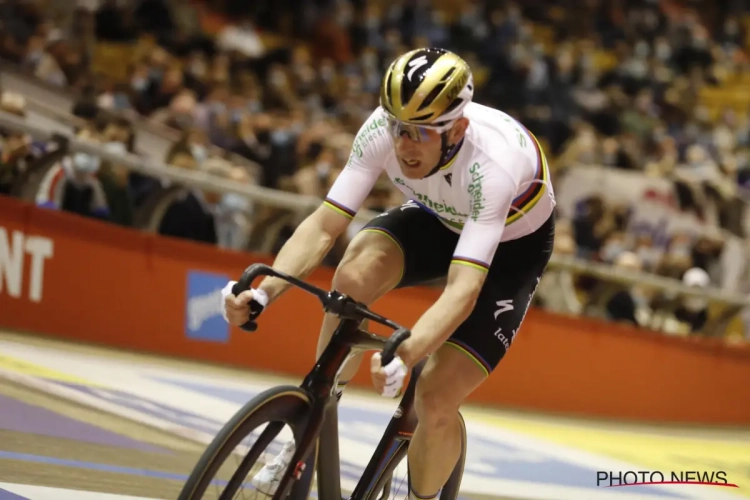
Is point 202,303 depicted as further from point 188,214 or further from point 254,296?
point 254,296

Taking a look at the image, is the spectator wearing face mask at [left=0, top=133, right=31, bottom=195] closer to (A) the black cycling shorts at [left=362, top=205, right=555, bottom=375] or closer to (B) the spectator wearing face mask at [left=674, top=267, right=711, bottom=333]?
(A) the black cycling shorts at [left=362, top=205, right=555, bottom=375]

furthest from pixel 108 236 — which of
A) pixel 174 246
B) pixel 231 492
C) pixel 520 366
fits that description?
pixel 231 492

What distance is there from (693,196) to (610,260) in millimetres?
2527

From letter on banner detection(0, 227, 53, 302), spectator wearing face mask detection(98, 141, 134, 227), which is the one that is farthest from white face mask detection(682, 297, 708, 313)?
letter on banner detection(0, 227, 53, 302)

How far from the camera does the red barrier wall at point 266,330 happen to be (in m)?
7.62

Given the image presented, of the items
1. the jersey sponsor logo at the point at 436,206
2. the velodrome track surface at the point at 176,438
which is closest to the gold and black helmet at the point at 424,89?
the jersey sponsor logo at the point at 436,206

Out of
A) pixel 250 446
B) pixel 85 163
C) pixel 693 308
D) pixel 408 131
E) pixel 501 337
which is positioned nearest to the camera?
pixel 250 446

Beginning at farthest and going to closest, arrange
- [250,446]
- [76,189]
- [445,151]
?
[76,189], [445,151], [250,446]

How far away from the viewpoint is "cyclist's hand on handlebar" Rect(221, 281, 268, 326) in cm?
354

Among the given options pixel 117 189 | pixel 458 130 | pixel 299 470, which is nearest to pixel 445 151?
pixel 458 130

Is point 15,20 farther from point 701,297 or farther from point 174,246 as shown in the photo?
point 701,297

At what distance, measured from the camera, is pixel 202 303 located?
8344 mm

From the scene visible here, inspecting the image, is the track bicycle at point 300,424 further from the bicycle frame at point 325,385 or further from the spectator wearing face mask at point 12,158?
the spectator wearing face mask at point 12,158

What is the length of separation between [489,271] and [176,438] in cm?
225
